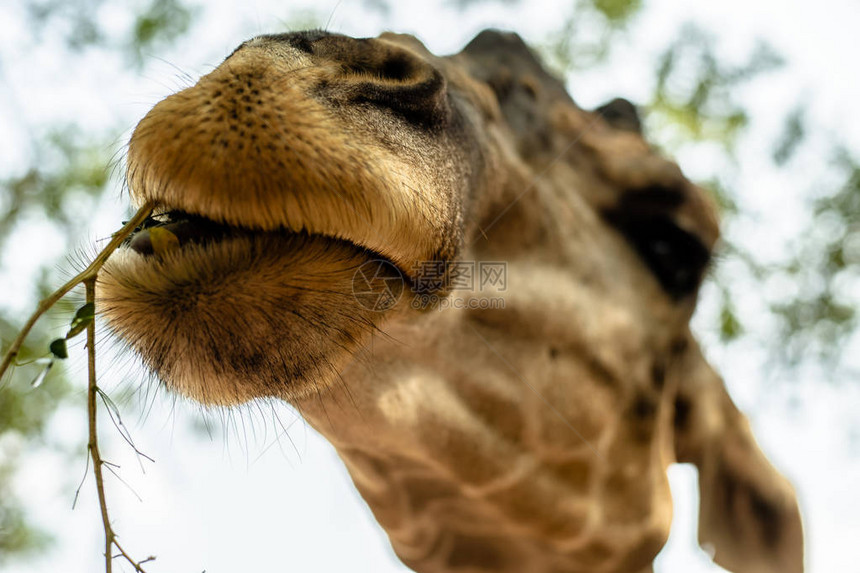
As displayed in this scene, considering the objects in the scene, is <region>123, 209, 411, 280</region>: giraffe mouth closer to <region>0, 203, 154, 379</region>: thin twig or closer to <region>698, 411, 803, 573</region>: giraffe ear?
<region>0, 203, 154, 379</region>: thin twig

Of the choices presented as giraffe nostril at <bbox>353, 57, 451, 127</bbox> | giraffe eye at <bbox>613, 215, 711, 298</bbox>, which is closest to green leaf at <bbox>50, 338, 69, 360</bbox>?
giraffe nostril at <bbox>353, 57, 451, 127</bbox>

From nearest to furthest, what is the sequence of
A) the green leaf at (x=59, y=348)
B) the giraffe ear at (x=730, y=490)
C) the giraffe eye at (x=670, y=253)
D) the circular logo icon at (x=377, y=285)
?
the green leaf at (x=59, y=348), the circular logo icon at (x=377, y=285), the giraffe eye at (x=670, y=253), the giraffe ear at (x=730, y=490)

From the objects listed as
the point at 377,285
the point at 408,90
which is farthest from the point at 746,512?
the point at 408,90

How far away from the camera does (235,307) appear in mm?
1105

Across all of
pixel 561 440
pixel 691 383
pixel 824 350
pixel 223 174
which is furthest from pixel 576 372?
pixel 824 350

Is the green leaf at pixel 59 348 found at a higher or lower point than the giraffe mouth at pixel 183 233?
lower

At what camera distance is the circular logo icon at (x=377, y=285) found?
4.17 feet

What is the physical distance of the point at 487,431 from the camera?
6.42 feet

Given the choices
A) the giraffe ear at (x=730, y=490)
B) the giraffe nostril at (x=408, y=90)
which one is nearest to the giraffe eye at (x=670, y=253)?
the giraffe ear at (x=730, y=490)

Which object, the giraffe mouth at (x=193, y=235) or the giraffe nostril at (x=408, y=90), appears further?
the giraffe nostril at (x=408, y=90)

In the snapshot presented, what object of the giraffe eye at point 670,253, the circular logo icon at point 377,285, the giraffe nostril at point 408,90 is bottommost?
the circular logo icon at point 377,285

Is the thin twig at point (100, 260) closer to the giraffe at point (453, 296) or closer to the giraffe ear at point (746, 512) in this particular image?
the giraffe at point (453, 296)

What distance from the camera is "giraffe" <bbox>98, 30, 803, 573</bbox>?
1.10 m

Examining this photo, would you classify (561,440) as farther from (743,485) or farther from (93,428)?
(93,428)
